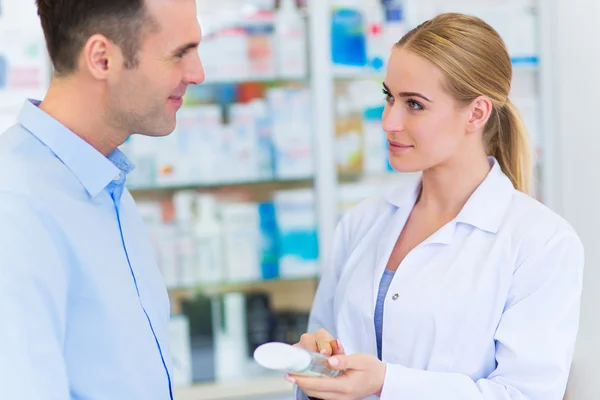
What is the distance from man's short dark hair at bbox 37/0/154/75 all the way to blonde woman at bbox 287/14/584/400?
0.63 m

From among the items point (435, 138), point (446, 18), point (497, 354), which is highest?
point (446, 18)

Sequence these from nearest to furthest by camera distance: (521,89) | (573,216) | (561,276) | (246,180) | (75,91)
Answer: (75,91) → (561,276) → (573,216) → (246,180) → (521,89)

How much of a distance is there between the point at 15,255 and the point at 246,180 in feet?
6.50

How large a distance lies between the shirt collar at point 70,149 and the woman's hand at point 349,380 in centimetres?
48

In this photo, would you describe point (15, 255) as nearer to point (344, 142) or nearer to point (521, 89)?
point (344, 142)

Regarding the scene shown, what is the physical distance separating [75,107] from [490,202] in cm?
90

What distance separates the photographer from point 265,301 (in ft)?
10.3

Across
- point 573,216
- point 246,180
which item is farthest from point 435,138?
point 246,180

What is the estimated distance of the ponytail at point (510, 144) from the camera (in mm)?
1741

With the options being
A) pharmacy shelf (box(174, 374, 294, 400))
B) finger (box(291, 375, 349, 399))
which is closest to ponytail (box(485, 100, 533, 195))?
finger (box(291, 375, 349, 399))

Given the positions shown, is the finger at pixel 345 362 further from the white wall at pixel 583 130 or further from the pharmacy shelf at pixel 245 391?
the pharmacy shelf at pixel 245 391

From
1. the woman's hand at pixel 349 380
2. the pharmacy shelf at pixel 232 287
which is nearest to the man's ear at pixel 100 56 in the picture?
the woman's hand at pixel 349 380

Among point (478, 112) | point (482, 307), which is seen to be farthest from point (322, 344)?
point (478, 112)

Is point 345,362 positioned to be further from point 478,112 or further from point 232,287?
point 232,287
